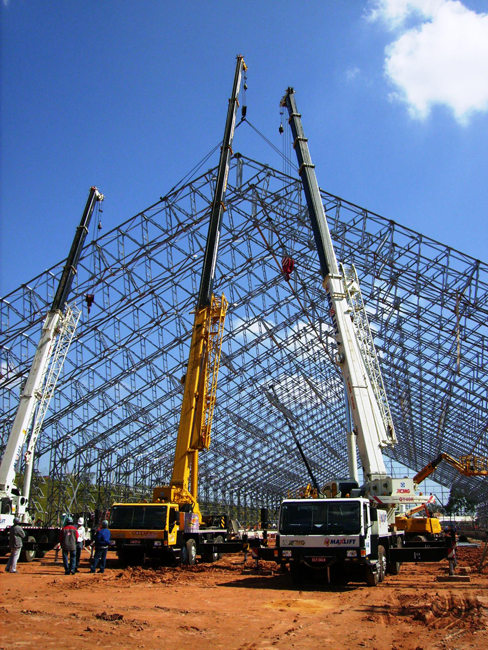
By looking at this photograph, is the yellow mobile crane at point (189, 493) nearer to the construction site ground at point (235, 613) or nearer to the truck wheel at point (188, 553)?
the truck wheel at point (188, 553)

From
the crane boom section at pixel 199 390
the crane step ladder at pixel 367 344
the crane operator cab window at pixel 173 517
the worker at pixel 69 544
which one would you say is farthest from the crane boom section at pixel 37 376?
the crane step ladder at pixel 367 344

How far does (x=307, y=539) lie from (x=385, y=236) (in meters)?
14.8

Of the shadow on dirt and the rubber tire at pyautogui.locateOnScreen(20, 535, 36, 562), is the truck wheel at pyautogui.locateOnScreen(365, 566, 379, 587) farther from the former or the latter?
the rubber tire at pyautogui.locateOnScreen(20, 535, 36, 562)

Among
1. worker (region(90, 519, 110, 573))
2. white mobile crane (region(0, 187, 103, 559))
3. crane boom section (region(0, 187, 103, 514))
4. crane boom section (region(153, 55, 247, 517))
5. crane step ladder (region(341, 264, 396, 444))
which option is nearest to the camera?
worker (region(90, 519, 110, 573))

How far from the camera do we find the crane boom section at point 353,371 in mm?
12289

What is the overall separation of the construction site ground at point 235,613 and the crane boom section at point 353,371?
110 inches

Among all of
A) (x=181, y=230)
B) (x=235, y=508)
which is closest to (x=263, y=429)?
(x=235, y=508)

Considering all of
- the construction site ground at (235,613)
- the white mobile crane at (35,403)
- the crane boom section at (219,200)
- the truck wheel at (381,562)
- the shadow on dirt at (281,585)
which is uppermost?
the crane boom section at (219,200)

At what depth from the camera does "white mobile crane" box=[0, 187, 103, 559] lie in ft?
52.6

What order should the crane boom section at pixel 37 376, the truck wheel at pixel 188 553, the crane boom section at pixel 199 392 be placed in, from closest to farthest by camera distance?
1. the truck wheel at pixel 188 553
2. the crane boom section at pixel 199 392
3. the crane boom section at pixel 37 376

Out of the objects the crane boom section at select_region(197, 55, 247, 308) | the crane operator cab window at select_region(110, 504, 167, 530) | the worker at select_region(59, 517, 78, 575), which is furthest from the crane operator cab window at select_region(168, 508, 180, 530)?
the crane boom section at select_region(197, 55, 247, 308)

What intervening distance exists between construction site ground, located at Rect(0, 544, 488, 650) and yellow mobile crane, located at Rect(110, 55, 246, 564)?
A: 5.85ft

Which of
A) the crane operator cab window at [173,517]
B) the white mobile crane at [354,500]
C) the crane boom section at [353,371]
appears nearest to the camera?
the white mobile crane at [354,500]

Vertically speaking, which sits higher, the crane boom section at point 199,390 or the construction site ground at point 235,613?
the crane boom section at point 199,390
